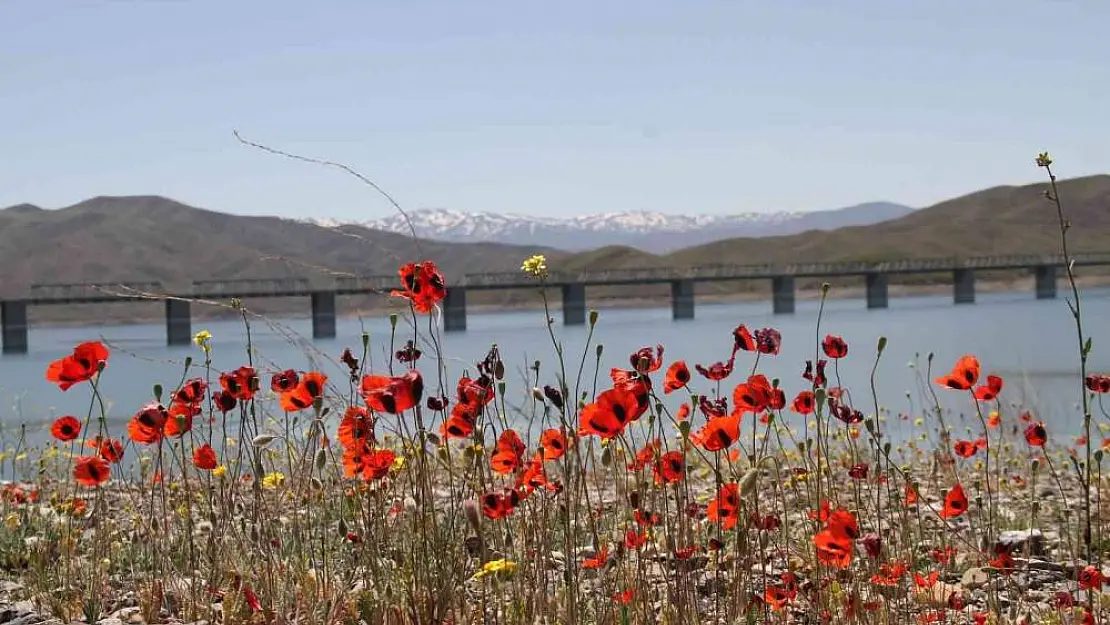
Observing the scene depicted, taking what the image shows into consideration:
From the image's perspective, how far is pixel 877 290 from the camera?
108625mm

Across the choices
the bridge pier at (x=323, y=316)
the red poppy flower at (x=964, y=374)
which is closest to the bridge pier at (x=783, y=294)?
the bridge pier at (x=323, y=316)

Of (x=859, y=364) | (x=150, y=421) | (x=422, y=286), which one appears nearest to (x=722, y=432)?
(x=422, y=286)

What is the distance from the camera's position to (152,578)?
453 cm

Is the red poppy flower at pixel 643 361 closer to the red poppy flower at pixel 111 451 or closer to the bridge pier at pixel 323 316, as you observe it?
the red poppy flower at pixel 111 451

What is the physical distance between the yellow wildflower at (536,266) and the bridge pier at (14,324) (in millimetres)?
88041

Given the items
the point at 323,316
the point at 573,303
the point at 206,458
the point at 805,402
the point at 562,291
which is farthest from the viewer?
the point at 562,291

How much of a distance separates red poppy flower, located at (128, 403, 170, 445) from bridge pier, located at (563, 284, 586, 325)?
310ft

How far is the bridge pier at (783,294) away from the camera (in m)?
107

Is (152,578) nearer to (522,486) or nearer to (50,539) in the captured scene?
(50,539)

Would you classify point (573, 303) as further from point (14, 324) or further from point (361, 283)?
point (361, 283)

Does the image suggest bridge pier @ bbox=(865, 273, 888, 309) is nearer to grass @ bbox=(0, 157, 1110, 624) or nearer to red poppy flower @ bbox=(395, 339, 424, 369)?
grass @ bbox=(0, 157, 1110, 624)

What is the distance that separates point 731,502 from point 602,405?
0.85 m

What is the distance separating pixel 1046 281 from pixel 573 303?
52507 mm

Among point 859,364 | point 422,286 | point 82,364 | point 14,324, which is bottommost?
point 859,364
